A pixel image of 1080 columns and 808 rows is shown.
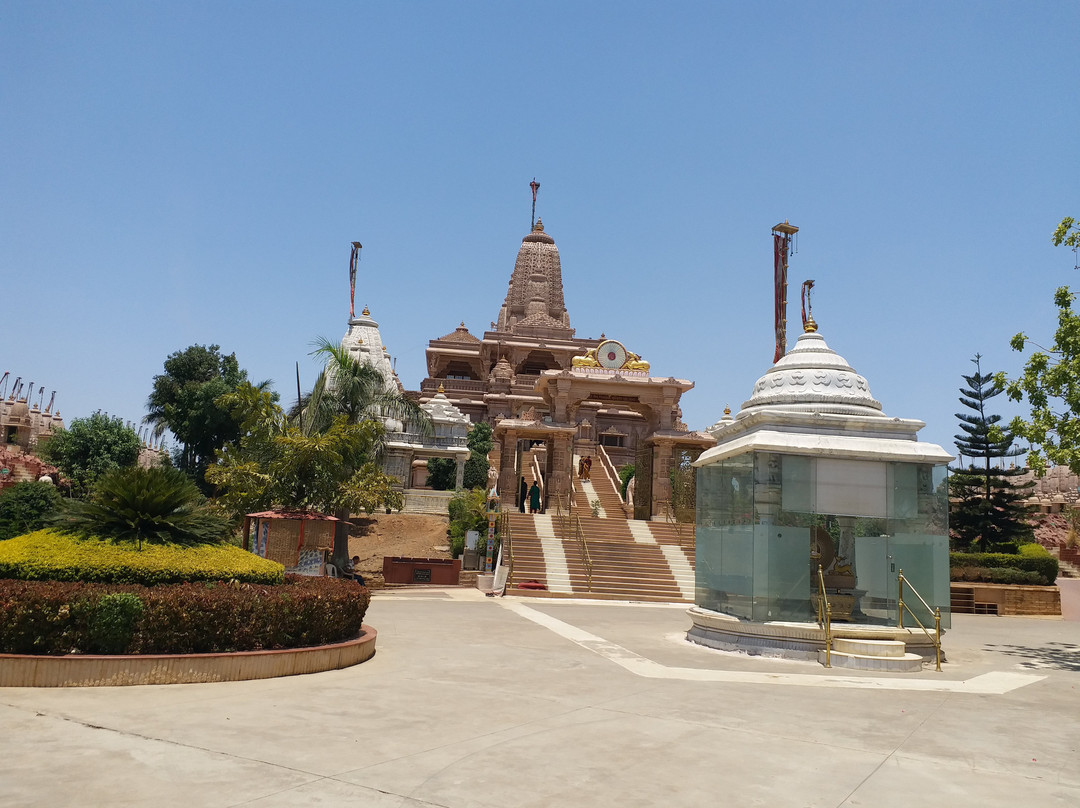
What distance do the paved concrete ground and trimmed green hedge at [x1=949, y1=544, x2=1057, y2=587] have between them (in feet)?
45.3

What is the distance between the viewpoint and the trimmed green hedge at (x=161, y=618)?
25.3ft

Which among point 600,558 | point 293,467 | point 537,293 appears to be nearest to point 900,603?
point 600,558

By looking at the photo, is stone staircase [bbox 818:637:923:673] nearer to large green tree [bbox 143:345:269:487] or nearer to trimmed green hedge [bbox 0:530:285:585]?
trimmed green hedge [bbox 0:530:285:585]

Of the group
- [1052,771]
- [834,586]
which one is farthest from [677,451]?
[1052,771]

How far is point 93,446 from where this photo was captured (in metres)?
40.9

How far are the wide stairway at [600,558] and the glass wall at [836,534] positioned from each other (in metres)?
8.81

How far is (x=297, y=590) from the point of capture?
948 centimetres

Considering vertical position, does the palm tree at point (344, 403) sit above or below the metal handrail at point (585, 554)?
above

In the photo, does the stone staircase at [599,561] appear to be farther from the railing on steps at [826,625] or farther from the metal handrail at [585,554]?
the railing on steps at [826,625]

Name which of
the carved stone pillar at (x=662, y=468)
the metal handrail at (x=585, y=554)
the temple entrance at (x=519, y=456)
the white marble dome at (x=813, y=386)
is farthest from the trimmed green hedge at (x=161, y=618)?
the carved stone pillar at (x=662, y=468)

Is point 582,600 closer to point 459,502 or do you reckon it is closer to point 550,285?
point 459,502

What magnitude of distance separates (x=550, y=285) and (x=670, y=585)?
44.4 m

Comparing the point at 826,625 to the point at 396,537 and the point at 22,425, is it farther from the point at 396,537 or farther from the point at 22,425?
the point at 22,425

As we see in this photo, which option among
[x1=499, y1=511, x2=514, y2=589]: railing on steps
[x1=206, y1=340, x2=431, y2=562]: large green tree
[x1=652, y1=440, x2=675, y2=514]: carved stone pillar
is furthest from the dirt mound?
[x1=652, y1=440, x2=675, y2=514]: carved stone pillar
